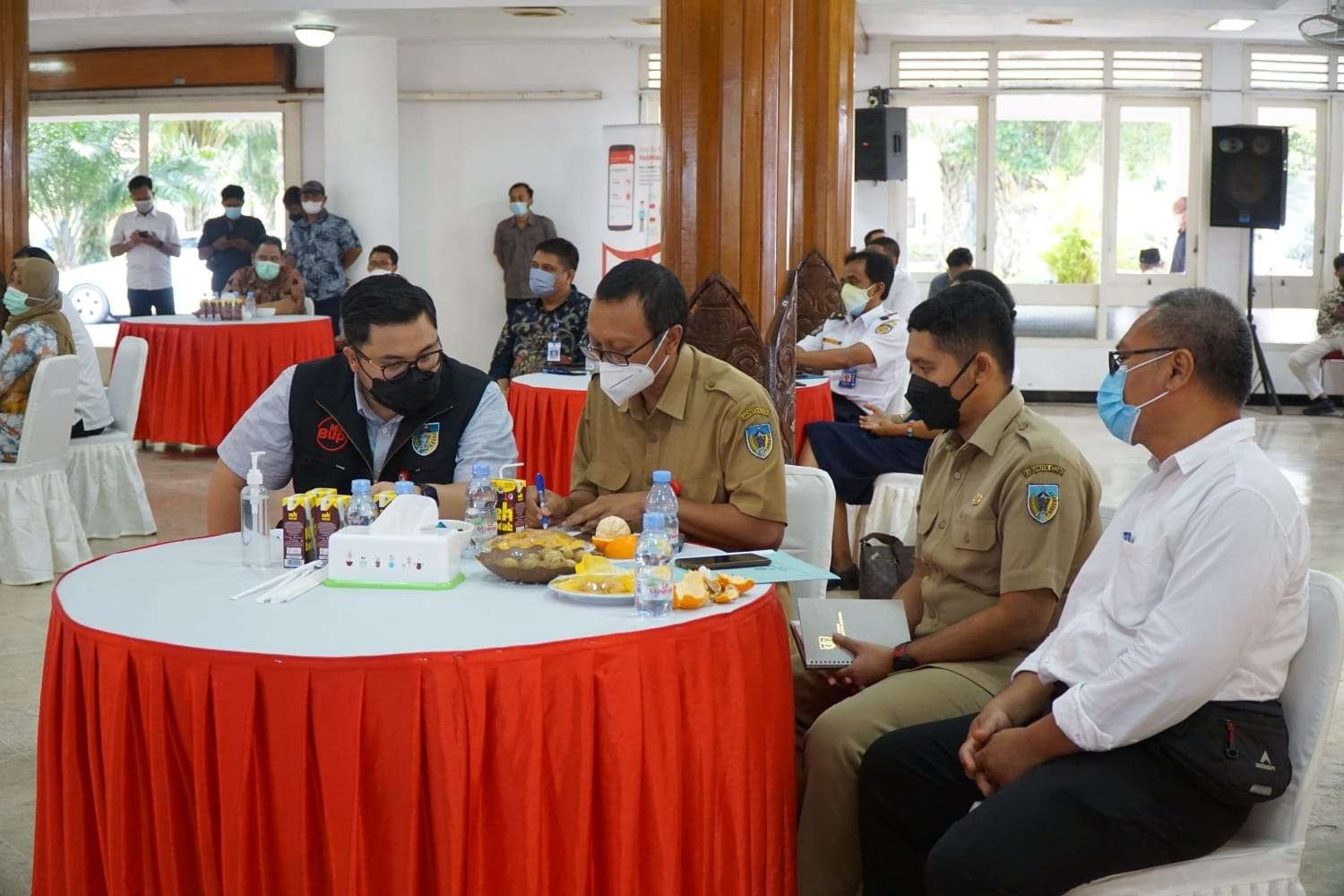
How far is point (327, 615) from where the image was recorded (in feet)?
7.41

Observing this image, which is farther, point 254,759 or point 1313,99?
point 1313,99

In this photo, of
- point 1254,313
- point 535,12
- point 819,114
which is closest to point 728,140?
point 819,114

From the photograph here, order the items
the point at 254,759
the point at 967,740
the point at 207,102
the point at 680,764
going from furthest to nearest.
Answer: the point at 207,102
the point at 967,740
the point at 680,764
the point at 254,759

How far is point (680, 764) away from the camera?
2.21 meters

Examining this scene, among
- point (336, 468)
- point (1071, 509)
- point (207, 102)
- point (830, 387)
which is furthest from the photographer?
point (207, 102)

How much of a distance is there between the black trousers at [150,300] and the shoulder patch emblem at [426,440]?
408 inches

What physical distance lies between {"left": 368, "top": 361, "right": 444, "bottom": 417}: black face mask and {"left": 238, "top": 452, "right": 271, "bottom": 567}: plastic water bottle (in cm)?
47

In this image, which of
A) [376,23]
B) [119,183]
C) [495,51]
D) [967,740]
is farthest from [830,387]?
[119,183]

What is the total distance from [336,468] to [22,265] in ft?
11.1

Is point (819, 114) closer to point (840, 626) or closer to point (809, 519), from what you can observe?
point (809, 519)

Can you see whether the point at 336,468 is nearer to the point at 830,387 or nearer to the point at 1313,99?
the point at 830,387

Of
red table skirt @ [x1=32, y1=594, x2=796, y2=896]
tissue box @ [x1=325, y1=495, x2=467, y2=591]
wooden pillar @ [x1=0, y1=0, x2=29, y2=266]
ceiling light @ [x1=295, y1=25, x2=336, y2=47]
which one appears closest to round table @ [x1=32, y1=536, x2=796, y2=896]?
red table skirt @ [x1=32, y1=594, x2=796, y2=896]

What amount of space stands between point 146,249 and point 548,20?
13.9ft

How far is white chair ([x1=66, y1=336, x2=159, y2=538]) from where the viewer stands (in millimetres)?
6516
